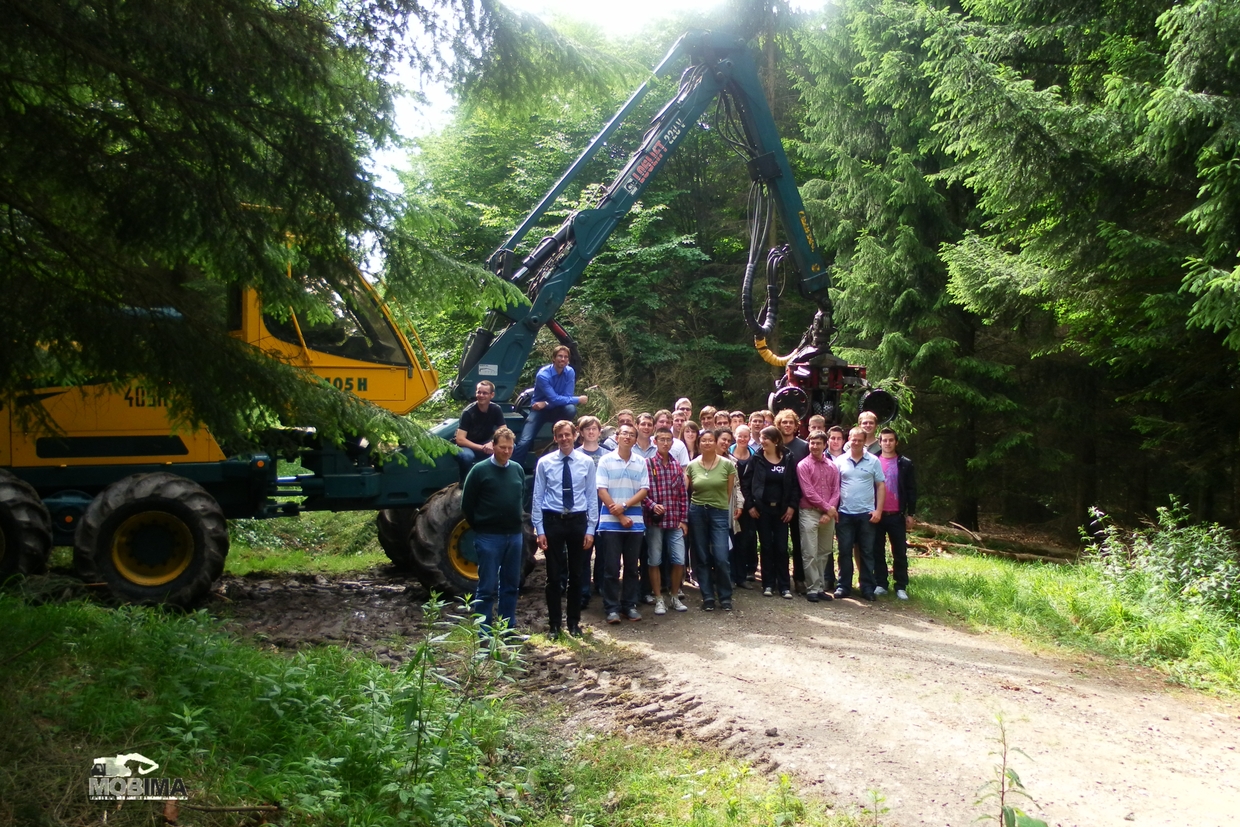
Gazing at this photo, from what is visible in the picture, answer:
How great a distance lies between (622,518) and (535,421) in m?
2.01

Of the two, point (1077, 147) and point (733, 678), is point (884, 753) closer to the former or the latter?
point (733, 678)

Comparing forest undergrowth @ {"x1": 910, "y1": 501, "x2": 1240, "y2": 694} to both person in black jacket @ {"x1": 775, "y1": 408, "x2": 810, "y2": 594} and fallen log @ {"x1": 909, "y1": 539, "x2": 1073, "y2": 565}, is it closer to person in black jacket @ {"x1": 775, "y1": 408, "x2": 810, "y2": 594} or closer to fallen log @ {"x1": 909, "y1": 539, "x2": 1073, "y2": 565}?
person in black jacket @ {"x1": 775, "y1": 408, "x2": 810, "y2": 594}

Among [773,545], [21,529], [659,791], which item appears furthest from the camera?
[773,545]

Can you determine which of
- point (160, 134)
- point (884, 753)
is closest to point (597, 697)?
point (884, 753)

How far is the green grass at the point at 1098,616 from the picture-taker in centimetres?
773

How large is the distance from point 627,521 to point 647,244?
51.5 ft

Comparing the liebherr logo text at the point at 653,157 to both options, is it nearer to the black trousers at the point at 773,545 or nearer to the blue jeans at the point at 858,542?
the black trousers at the point at 773,545

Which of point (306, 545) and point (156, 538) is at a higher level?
point (156, 538)

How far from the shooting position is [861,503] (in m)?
10.2

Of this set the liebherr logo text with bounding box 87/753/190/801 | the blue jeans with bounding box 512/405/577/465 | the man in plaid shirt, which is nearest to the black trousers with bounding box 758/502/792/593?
the man in plaid shirt

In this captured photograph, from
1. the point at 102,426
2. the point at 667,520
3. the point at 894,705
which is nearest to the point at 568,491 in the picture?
the point at 667,520

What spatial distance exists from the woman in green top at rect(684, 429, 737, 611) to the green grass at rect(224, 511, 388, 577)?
5.34 metres

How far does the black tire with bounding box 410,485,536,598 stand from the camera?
934 centimetres

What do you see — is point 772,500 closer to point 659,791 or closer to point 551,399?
point 551,399
